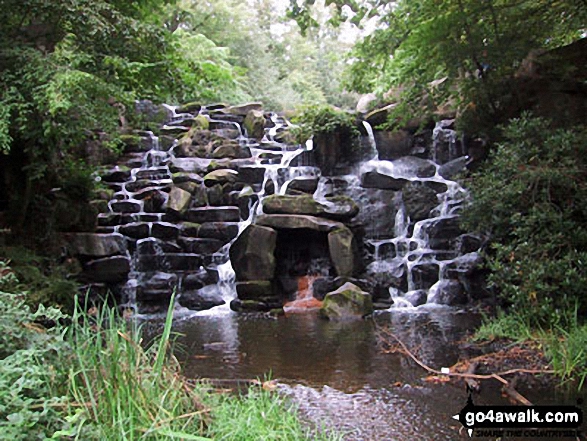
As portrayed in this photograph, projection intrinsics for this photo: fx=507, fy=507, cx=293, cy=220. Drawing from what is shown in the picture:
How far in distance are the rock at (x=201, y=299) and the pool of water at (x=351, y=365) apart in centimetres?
104

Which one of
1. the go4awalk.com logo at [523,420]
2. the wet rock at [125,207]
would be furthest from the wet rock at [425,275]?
the wet rock at [125,207]

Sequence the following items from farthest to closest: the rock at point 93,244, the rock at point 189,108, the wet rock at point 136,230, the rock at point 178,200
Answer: the rock at point 189,108 → the rock at point 178,200 → the wet rock at point 136,230 → the rock at point 93,244

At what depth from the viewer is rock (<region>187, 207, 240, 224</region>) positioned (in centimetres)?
1359

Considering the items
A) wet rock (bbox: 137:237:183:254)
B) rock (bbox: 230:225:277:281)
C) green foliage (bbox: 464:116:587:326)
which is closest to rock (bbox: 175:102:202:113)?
wet rock (bbox: 137:237:183:254)

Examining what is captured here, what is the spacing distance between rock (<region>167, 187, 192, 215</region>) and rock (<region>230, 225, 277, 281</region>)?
2593 mm

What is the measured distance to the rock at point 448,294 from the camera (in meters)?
10.8

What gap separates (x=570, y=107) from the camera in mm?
9586

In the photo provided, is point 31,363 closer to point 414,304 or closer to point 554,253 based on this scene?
point 554,253

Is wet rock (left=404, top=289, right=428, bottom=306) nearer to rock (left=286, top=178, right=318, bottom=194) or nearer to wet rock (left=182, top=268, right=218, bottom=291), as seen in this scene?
rock (left=286, top=178, right=318, bottom=194)

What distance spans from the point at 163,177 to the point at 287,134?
16.3 ft

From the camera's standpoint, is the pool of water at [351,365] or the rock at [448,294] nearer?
the pool of water at [351,365]

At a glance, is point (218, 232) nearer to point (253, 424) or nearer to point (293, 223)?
point (293, 223)

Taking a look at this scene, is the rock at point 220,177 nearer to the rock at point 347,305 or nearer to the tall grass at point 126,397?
the rock at point 347,305

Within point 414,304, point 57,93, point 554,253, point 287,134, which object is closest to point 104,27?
point 57,93
